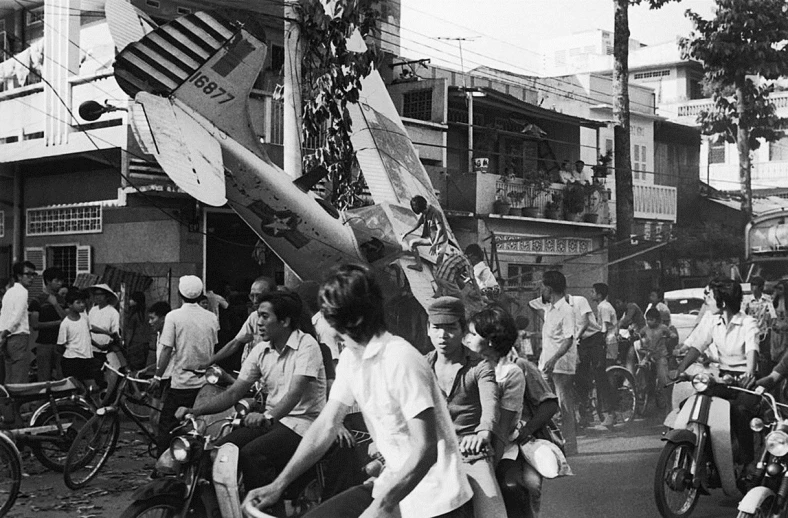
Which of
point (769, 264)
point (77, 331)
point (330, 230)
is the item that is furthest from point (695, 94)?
point (77, 331)

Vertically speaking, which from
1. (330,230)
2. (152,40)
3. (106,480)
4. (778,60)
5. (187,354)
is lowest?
(106,480)

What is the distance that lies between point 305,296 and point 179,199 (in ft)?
20.9

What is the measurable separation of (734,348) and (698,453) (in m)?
0.87

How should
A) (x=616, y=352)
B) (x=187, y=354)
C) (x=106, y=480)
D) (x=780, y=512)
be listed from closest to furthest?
(x=780, y=512) → (x=187, y=354) → (x=106, y=480) → (x=616, y=352)

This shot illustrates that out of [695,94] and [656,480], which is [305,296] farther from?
[695,94]

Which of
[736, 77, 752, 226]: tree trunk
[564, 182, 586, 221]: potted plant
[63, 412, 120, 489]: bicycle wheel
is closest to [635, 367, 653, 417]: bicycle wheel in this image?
[63, 412, 120, 489]: bicycle wheel

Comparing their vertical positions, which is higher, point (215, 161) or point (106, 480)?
point (215, 161)

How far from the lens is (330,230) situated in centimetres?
960

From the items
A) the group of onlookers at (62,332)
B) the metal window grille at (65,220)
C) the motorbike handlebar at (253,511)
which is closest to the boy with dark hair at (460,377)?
the motorbike handlebar at (253,511)

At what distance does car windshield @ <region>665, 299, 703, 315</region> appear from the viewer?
1548 cm

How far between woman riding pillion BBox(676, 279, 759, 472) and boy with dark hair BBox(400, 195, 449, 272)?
417 centimetres

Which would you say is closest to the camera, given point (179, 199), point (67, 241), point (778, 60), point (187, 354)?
point (187, 354)

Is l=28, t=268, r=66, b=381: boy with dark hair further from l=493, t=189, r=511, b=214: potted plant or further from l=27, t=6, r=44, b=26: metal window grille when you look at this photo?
l=493, t=189, r=511, b=214: potted plant

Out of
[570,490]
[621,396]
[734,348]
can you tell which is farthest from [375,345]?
[621,396]
